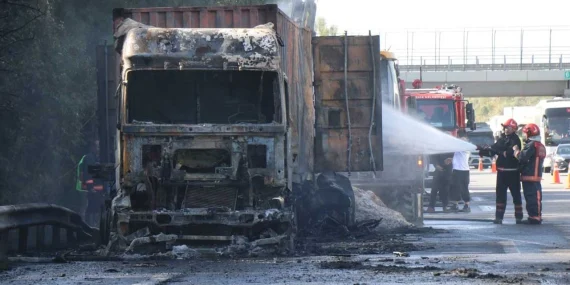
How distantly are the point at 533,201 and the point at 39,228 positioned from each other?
8.24 meters

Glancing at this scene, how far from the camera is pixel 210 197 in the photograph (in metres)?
13.3

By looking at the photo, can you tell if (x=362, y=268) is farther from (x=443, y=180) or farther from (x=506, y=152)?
(x=443, y=180)

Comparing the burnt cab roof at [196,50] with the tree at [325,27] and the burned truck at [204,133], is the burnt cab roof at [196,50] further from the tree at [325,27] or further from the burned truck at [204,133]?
the tree at [325,27]

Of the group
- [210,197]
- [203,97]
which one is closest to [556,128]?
[203,97]

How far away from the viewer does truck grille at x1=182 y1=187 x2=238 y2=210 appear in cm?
1323

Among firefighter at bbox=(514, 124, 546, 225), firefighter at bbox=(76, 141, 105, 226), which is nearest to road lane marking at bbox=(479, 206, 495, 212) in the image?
firefighter at bbox=(514, 124, 546, 225)

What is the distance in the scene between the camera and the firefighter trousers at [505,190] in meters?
19.1

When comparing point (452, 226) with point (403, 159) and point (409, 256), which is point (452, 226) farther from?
point (409, 256)

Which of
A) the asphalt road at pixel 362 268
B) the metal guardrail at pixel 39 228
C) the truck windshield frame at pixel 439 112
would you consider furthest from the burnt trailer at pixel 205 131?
the truck windshield frame at pixel 439 112

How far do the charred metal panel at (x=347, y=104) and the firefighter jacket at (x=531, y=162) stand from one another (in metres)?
3.13

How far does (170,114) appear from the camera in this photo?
13828mm

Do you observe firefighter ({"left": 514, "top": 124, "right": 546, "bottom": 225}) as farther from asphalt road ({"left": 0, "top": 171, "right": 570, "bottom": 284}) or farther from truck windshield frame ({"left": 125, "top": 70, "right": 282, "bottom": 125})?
truck windshield frame ({"left": 125, "top": 70, "right": 282, "bottom": 125})

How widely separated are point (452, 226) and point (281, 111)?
6.57 metres

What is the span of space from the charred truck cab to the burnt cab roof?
0.04ft
